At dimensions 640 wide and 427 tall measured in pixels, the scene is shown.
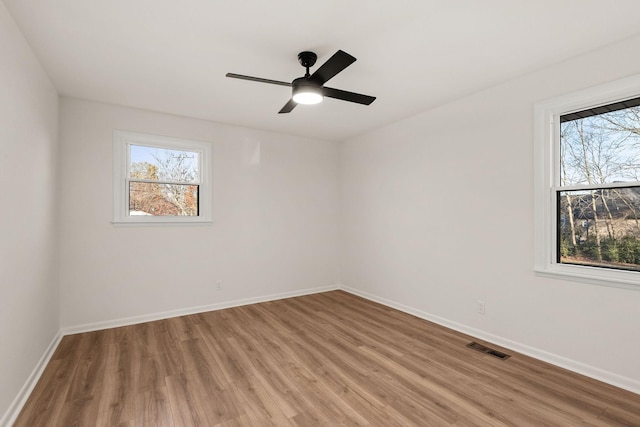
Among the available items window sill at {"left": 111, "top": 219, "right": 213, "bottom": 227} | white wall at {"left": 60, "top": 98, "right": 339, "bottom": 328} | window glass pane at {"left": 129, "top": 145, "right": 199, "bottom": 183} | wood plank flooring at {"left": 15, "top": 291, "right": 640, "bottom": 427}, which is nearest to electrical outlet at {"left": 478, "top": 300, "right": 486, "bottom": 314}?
wood plank flooring at {"left": 15, "top": 291, "right": 640, "bottom": 427}

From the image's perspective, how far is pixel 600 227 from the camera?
2623mm

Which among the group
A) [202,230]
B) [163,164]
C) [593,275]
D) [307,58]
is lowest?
[593,275]

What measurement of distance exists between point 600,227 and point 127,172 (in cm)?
488

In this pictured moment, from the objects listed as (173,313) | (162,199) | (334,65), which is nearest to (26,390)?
(173,313)

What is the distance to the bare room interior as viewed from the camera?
7.01ft

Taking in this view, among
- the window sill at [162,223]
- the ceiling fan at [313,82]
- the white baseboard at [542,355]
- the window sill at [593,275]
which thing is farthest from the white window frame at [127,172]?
the window sill at [593,275]

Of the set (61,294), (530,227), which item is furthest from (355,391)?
(61,294)

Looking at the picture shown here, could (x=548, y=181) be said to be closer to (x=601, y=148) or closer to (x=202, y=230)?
(x=601, y=148)

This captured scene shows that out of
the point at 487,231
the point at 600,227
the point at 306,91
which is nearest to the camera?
the point at 306,91

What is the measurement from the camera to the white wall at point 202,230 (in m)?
3.58

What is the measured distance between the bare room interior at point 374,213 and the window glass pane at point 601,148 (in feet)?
0.05

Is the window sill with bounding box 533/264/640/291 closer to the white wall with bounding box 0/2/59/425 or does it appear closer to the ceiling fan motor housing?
the ceiling fan motor housing

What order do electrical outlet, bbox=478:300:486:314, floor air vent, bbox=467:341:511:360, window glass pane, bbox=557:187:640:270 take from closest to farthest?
window glass pane, bbox=557:187:640:270, floor air vent, bbox=467:341:511:360, electrical outlet, bbox=478:300:486:314

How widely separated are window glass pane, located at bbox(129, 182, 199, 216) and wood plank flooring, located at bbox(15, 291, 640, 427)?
1.43m
